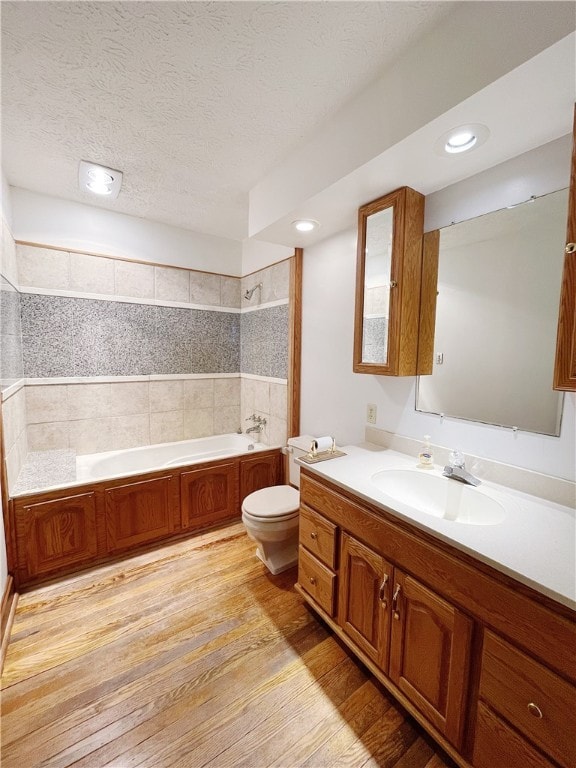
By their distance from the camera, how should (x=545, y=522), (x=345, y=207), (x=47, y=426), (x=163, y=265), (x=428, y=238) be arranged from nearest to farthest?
(x=545, y=522)
(x=428, y=238)
(x=345, y=207)
(x=47, y=426)
(x=163, y=265)

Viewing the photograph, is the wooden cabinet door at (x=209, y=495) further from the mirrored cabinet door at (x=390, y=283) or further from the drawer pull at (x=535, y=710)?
the drawer pull at (x=535, y=710)

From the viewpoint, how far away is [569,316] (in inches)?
38.1

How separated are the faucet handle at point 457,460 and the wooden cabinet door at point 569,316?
1.75 feet

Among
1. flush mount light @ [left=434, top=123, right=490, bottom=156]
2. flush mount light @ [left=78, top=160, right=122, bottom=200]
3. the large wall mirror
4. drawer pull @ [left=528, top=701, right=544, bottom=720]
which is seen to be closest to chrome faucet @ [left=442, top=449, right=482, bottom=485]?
the large wall mirror

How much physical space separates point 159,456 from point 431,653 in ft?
8.14

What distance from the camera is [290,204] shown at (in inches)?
68.2

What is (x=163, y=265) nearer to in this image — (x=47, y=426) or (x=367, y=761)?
(x=47, y=426)

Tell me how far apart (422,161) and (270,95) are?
71 cm

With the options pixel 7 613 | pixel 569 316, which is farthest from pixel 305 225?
pixel 7 613

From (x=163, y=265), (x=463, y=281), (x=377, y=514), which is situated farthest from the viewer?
(x=163, y=265)

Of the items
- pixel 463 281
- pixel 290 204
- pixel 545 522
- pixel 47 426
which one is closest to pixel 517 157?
pixel 463 281

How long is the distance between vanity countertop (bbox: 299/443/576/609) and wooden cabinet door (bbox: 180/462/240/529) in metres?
1.36

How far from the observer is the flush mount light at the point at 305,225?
1903mm

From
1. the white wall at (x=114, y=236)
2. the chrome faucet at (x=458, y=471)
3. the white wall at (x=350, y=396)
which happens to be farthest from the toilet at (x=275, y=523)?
the white wall at (x=114, y=236)
